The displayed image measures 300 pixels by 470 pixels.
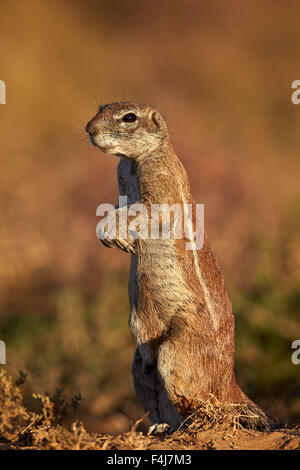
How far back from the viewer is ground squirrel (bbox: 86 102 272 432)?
13.2 feet

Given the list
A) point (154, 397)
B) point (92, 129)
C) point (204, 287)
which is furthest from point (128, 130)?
point (154, 397)

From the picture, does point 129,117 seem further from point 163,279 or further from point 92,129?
point 163,279

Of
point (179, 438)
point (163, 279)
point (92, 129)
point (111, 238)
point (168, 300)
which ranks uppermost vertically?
point (92, 129)

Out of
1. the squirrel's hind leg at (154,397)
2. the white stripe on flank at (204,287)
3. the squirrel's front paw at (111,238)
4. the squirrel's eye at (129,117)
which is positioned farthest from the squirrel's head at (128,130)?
the squirrel's hind leg at (154,397)

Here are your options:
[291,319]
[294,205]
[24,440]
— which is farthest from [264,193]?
[24,440]

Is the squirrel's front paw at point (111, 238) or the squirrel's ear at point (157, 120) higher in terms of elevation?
the squirrel's ear at point (157, 120)

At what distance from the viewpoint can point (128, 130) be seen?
424 centimetres

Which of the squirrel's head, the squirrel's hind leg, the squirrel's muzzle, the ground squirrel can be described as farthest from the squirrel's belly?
the squirrel's muzzle

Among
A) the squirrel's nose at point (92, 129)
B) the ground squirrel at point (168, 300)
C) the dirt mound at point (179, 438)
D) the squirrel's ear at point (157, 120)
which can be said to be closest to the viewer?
the dirt mound at point (179, 438)

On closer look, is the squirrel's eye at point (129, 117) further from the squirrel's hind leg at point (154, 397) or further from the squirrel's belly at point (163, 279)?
the squirrel's hind leg at point (154, 397)

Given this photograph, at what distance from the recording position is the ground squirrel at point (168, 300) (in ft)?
13.2

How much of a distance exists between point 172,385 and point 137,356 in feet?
1.47

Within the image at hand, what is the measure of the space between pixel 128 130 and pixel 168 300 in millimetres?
1131

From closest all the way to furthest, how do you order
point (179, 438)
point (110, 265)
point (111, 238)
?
point (179, 438) → point (111, 238) → point (110, 265)
